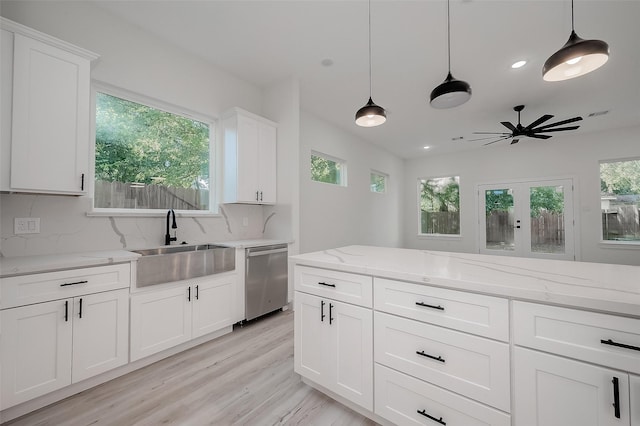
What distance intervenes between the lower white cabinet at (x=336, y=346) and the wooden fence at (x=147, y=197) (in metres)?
1.95

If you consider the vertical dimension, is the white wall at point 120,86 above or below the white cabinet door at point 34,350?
above

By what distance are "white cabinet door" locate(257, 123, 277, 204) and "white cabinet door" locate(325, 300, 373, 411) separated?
2.16 m

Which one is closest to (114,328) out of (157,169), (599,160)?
(157,169)

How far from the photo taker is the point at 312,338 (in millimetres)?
1753

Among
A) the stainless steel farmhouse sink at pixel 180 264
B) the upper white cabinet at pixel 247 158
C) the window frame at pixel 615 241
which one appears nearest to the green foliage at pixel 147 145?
the upper white cabinet at pixel 247 158

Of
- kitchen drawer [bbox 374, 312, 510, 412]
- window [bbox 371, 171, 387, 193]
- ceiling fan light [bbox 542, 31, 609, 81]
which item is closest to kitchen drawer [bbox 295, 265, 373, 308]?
kitchen drawer [bbox 374, 312, 510, 412]

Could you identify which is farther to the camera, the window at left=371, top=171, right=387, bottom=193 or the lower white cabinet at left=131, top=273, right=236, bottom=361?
the window at left=371, top=171, right=387, bottom=193

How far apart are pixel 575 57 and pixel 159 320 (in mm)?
3194

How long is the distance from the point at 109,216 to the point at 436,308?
2.73 meters

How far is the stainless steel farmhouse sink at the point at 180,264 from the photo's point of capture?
211 cm

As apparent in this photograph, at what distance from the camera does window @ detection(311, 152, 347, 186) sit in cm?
482

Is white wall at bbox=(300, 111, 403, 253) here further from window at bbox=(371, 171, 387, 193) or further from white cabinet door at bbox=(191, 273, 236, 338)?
white cabinet door at bbox=(191, 273, 236, 338)

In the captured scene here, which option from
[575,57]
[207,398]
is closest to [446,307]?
[575,57]

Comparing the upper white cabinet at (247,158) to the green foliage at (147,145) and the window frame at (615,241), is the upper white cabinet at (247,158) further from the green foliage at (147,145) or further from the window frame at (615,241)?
the window frame at (615,241)
